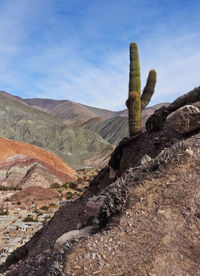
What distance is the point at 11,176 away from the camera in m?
27.7

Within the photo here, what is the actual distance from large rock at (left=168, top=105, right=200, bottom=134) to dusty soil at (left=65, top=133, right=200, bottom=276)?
6.34 feet

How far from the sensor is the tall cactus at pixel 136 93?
33.0ft

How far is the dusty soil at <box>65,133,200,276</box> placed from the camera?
305 cm

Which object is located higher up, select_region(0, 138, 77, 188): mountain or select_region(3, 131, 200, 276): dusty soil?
select_region(3, 131, 200, 276): dusty soil

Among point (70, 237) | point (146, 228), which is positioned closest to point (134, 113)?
point (70, 237)

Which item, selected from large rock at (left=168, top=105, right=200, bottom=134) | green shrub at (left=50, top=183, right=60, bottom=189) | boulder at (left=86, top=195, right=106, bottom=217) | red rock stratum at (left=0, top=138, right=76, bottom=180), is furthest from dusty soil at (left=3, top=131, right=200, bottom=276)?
red rock stratum at (left=0, top=138, right=76, bottom=180)

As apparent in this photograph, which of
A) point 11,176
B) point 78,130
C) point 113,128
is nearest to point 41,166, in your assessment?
point 11,176

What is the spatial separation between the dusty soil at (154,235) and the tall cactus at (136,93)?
5.78 metres

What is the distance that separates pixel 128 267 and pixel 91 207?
210 cm

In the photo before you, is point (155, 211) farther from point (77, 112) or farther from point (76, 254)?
point (77, 112)

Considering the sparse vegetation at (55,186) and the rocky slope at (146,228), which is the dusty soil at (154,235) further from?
the sparse vegetation at (55,186)

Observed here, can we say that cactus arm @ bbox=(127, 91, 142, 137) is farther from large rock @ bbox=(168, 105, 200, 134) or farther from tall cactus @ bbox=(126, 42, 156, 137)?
large rock @ bbox=(168, 105, 200, 134)

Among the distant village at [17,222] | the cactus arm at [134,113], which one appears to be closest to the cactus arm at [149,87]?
the cactus arm at [134,113]

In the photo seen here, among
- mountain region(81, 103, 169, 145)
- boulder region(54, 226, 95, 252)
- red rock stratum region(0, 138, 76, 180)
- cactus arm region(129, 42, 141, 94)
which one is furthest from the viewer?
mountain region(81, 103, 169, 145)
